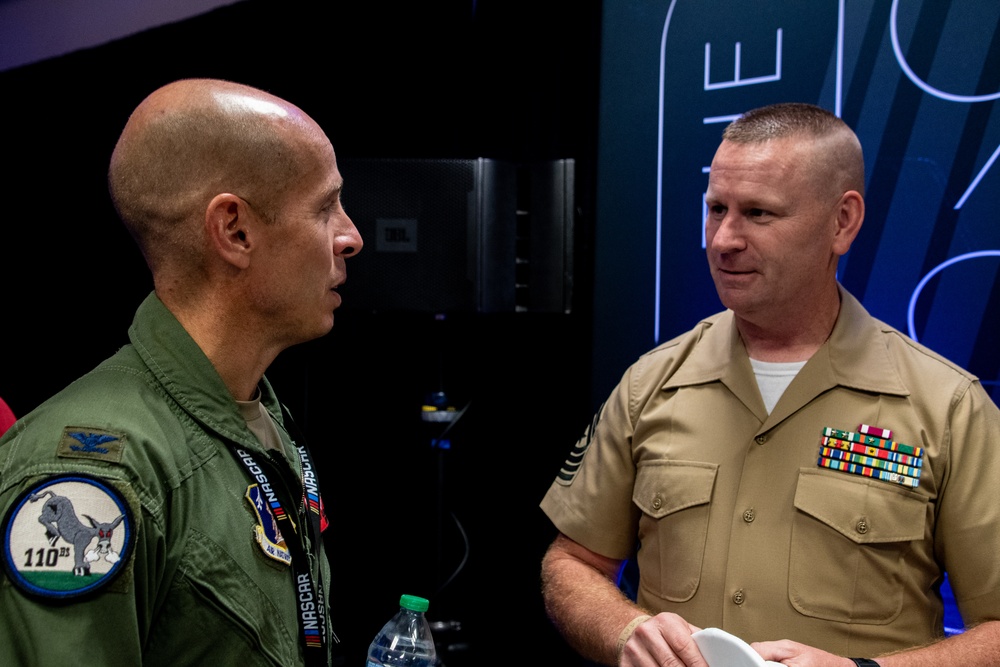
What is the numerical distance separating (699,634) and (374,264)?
2.02 m

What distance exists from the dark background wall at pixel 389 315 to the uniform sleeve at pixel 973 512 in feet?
6.11

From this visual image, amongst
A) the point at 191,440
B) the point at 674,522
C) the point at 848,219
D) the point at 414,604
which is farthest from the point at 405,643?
the point at 848,219

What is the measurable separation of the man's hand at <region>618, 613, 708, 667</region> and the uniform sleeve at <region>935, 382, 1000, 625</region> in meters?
0.53

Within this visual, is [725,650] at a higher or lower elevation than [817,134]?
lower

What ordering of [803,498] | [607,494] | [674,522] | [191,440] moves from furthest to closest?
[607,494], [674,522], [803,498], [191,440]

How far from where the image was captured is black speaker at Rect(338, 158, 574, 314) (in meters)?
3.18

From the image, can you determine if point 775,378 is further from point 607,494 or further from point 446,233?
point 446,233

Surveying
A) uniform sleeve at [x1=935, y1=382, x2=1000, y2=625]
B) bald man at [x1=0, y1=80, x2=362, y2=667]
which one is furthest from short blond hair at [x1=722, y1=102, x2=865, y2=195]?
bald man at [x1=0, y1=80, x2=362, y2=667]

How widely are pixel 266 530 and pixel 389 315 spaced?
2517 mm

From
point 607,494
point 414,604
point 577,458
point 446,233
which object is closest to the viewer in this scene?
point 414,604

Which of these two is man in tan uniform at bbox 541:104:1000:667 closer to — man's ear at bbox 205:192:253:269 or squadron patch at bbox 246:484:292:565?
squadron patch at bbox 246:484:292:565

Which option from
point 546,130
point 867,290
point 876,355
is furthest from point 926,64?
point 546,130

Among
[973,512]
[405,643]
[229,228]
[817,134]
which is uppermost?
[817,134]

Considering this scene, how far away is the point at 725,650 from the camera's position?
1389mm
